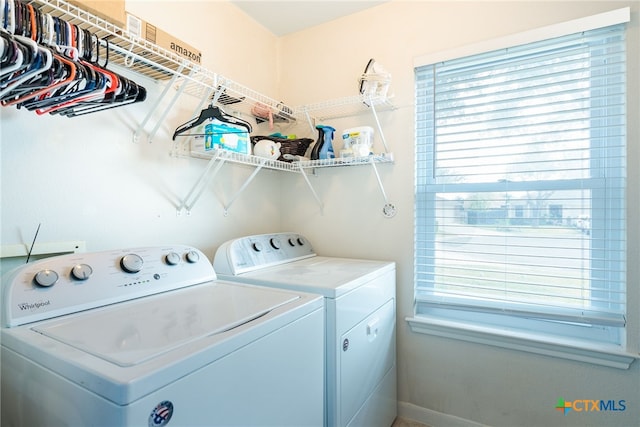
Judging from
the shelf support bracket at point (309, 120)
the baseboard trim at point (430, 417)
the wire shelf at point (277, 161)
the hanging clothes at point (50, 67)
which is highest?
the shelf support bracket at point (309, 120)

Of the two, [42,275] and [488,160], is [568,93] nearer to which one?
[488,160]

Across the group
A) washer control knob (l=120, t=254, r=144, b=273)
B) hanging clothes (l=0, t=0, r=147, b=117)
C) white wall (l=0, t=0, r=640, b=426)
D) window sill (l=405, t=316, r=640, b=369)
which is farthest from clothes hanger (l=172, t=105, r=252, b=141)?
window sill (l=405, t=316, r=640, b=369)

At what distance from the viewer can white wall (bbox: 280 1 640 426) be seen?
148 cm

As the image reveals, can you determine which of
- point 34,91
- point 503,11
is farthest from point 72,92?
point 503,11

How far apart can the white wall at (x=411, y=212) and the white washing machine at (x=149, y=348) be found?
0.93 meters

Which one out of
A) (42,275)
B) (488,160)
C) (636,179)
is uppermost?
(488,160)

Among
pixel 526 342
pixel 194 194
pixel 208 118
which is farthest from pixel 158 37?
pixel 526 342

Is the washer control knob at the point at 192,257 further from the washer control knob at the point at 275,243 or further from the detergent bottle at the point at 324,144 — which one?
the detergent bottle at the point at 324,144

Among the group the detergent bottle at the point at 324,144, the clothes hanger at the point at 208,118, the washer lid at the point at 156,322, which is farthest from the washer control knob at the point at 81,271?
the detergent bottle at the point at 324,144

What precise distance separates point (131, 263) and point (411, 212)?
1429mm

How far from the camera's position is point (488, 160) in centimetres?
171

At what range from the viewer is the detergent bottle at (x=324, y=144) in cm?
198

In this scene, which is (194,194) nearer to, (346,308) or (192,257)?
(192,257)

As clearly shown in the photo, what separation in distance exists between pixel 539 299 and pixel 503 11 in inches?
58.6
